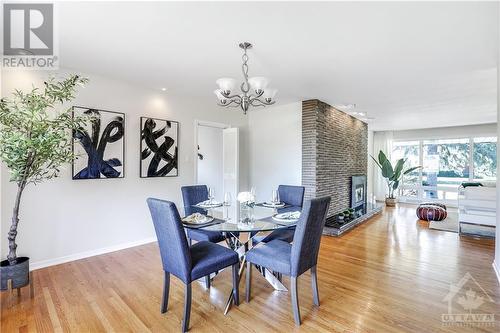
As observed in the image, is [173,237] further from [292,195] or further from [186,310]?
[292,195]

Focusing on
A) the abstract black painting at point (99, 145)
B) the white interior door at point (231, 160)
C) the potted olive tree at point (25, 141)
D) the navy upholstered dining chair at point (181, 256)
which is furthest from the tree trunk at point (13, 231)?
the white interior door at point (231, 160)

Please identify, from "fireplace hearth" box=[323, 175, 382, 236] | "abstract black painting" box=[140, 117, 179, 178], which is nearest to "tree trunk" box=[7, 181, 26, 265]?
"abstract black painting" box=[140, 117, 179, 178]

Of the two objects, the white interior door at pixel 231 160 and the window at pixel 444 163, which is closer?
the white interior door at pixel 231 160

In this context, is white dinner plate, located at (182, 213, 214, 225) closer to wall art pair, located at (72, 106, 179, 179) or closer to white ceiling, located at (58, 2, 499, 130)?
wall art pair, located at (72, 106, 179, 179)

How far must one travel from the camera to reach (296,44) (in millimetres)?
2611

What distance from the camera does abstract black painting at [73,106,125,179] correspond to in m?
3.37

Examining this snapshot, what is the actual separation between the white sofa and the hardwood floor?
104 cm

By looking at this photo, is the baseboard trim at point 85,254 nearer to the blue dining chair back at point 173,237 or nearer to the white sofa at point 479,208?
the blue dining chair back at point 173,237

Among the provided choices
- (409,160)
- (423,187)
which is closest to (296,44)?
(409,160)

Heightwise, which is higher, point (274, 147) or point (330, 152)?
point (274, 147)

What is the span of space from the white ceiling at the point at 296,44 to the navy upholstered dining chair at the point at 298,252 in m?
1.64

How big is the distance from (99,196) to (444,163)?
968cm

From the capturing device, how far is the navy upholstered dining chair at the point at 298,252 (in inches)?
80.0

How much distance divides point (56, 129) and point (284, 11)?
2541mm
